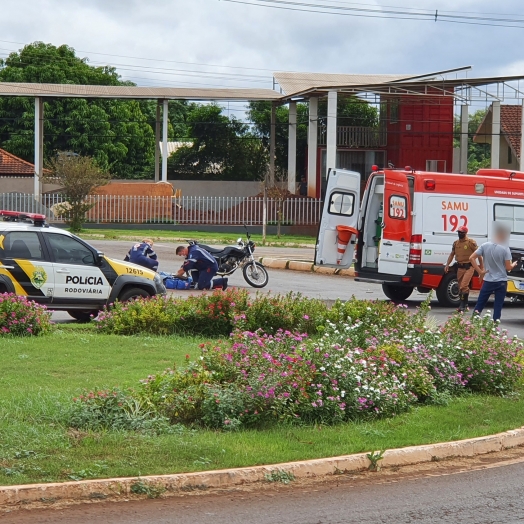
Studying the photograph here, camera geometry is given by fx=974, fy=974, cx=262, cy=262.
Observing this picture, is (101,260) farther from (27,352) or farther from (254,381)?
(254,381)

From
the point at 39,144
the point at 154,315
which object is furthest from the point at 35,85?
the point at 154,315

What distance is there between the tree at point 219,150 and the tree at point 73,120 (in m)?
4.34

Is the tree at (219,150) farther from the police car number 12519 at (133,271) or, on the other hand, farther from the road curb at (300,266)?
the police car number 12519 at (133,271)

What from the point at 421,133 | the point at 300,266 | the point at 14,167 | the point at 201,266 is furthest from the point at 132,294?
the point at 14,167

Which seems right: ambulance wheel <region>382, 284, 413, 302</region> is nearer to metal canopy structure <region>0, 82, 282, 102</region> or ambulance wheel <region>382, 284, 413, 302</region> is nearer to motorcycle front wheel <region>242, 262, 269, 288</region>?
motorcycle front wheel <region>242, 262, 269, 288</region>

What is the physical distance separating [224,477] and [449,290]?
13501 millimetres

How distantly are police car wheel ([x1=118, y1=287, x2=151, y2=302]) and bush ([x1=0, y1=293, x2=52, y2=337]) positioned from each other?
104 inches

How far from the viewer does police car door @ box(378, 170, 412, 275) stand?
62.6 ft

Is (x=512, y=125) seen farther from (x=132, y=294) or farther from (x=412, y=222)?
(x=132, y=294)

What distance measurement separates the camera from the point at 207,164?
58.6m

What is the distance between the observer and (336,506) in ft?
21.3

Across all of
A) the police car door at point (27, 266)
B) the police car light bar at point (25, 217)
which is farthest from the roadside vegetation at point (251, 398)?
the police car light bar at point (25, 217)

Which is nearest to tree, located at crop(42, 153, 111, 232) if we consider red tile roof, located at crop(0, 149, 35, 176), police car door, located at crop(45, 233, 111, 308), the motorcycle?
red tile roof, located at crop(0, 149, 35, 176)

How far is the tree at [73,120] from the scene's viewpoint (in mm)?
58312
